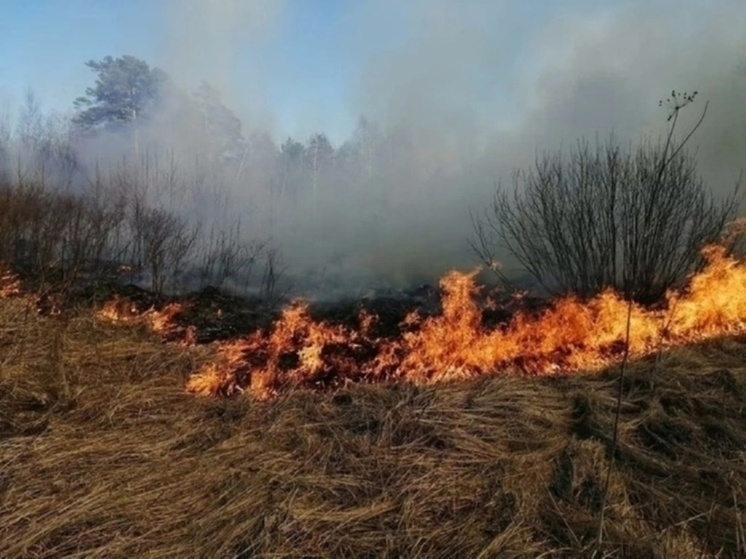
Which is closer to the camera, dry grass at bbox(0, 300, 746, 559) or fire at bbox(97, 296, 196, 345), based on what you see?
dry grass at bbox(0, 300, 746, 559)

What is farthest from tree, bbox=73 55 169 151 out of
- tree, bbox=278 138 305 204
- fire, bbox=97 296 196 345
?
fire, bbox=97 296 196 345

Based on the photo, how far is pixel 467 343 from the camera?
19.9 ft

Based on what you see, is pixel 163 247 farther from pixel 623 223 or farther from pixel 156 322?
pixel 623 223

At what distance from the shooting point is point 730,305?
7598 millimetres

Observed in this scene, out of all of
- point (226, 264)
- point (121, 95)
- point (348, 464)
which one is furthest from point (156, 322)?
point (121, 95)

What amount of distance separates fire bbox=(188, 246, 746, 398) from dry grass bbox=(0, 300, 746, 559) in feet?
1.50

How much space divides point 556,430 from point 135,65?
3048 centimetres

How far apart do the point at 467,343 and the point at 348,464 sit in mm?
2870

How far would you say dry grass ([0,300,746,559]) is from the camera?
2836 mm

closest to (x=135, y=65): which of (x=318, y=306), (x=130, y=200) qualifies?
(x=130, y=200)

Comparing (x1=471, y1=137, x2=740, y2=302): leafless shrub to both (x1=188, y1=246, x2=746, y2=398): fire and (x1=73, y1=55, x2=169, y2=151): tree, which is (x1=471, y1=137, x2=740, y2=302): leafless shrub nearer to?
(x1=188, y1=246, x2=746, y2=398): fire

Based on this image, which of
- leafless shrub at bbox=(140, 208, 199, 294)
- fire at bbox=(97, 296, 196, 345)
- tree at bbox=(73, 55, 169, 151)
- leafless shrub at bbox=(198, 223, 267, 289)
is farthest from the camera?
tree at bbox=(73, 55, 169, 151)

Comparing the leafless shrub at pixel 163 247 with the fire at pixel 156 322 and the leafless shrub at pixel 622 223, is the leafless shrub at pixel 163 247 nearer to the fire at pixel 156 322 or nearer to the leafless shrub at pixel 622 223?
the fire at pixel 156 322

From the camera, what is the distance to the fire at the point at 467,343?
5293 mm
